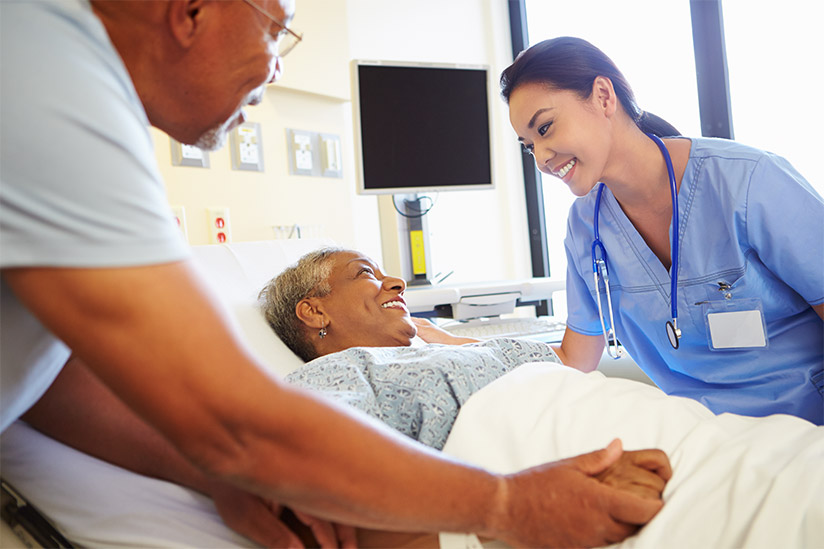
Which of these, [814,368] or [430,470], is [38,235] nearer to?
[430,470]

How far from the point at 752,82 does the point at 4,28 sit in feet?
9.96

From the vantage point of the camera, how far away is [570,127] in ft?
5.07

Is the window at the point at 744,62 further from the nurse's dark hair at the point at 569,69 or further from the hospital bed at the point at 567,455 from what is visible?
the hospital bed at the point at 567,455

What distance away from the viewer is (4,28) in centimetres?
56

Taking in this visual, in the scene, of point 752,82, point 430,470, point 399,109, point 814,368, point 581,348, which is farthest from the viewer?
point 752,82

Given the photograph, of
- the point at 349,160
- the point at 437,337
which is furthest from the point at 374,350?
the point at 349,160

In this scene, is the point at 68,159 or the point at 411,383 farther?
the point at 411,383

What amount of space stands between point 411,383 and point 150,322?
25.3 inches

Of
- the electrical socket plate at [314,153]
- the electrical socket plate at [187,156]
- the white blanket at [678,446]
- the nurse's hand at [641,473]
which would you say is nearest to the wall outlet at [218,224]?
the electrical socket plate at [187,156]

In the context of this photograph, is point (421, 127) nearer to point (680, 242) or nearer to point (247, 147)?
point (247, 147)

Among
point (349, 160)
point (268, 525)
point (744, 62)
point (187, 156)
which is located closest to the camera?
point (268, 525)

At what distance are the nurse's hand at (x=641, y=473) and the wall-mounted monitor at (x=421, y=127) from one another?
1.81 meters

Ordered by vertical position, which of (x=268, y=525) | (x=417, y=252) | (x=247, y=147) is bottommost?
(x=268, y=525)

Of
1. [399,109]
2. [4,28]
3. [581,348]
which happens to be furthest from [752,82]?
[4,28]
